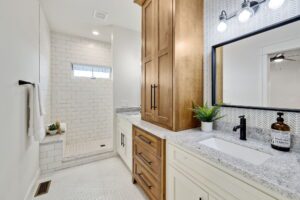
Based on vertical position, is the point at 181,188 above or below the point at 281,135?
below

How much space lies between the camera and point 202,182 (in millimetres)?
889

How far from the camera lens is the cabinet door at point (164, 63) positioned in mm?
1397

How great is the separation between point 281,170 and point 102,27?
11.1ft

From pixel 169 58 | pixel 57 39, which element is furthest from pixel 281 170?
pixel 57 39

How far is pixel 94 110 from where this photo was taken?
141 inches

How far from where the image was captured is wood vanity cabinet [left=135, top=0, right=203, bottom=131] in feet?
4.45

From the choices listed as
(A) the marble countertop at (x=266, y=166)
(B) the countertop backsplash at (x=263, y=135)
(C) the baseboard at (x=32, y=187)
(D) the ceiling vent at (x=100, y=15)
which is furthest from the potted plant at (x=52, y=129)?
(B) the countertop backsplash at (x=263, y=135)

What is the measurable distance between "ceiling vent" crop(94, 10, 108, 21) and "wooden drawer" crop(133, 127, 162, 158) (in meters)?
2.11

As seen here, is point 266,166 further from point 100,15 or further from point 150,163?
point 100,15

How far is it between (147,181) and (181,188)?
591 millimetres

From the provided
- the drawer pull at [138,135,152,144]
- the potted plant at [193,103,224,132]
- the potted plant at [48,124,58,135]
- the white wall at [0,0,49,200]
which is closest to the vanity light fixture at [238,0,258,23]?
the potted plant at [193,103,224,132]

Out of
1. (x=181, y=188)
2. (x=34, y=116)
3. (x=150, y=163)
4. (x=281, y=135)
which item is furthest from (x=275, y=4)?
(x=34, y=116)

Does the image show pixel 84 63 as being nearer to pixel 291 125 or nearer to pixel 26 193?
pixel 26 193

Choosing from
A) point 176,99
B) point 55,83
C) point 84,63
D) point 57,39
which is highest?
point 57,39
